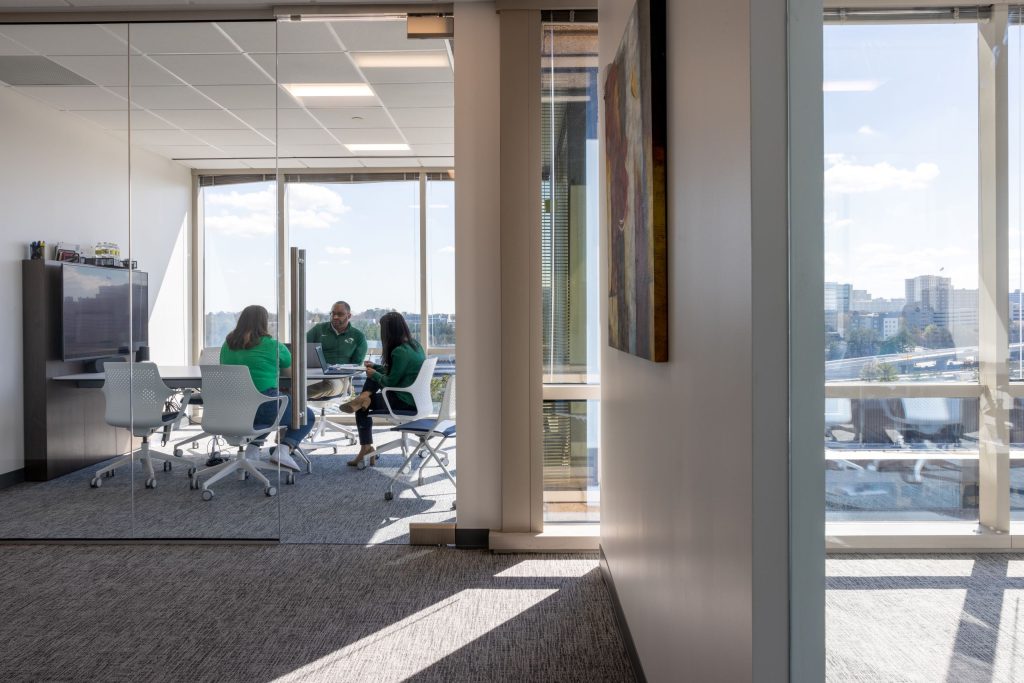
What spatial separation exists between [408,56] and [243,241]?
1677mm

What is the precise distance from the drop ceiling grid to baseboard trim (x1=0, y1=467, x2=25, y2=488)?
222cm

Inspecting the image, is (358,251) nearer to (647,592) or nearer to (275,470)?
(275,470)

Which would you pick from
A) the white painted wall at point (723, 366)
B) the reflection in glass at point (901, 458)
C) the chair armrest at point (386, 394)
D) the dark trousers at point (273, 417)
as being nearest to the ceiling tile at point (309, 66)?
the dark trousers at point (273, 417)

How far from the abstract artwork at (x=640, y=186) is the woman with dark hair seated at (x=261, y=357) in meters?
2.51

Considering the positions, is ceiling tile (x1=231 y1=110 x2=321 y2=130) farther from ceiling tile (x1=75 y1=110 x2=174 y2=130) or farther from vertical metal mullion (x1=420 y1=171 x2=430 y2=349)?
vertical metal mullion (x1=420 y1=171 x2=430 y2=349)

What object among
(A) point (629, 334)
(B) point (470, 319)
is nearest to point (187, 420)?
(B) point (470, 319)

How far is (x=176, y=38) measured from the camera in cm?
439

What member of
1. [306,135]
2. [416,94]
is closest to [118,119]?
[306,135]

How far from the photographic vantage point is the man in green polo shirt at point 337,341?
466cm

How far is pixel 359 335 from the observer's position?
15.7 feet

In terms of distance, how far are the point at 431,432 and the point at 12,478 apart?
264 cm

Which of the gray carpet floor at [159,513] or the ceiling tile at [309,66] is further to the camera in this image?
the ceiling tile at [309,66]

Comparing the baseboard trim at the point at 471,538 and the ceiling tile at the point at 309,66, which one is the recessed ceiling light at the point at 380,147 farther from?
the baseboard trim at the point at 471,538

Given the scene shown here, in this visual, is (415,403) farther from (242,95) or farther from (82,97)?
(82,97)
